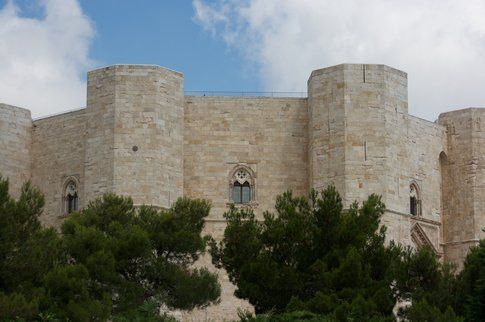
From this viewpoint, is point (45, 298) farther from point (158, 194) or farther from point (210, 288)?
point (158, 194)

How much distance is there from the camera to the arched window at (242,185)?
34812 mm

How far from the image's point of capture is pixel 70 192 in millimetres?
35469

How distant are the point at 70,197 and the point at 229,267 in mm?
8729

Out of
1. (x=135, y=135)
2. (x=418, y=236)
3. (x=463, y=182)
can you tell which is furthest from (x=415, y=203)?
(x=135, y=135)

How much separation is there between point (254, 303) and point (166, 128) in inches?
313

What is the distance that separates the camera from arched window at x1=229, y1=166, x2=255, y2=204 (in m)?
34.8

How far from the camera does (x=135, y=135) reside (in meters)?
33.3

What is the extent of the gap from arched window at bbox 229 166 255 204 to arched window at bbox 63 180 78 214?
4.63 metres

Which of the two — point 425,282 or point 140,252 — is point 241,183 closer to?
point 140,252

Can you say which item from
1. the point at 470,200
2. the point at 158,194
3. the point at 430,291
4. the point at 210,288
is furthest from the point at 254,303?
the point at 470,200

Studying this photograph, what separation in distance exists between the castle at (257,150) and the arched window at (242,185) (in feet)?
0.10

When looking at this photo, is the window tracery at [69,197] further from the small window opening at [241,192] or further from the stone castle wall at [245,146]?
the small window opening at [241,192]

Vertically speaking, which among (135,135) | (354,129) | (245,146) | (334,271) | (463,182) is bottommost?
(334,271)

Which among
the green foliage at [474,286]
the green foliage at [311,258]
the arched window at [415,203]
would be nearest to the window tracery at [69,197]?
the green foliage at [311,258]
